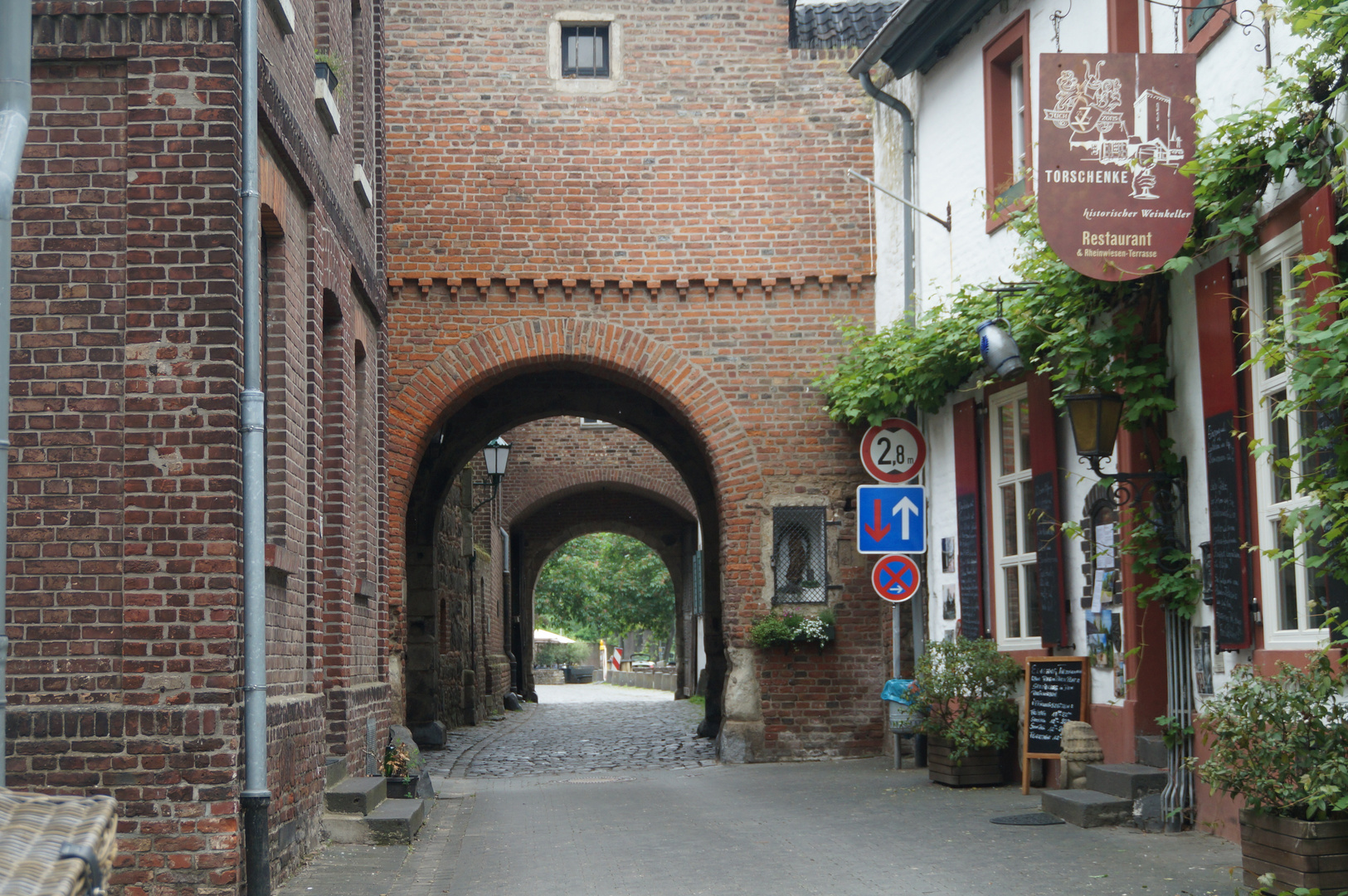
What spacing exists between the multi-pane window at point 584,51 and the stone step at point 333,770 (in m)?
7.88

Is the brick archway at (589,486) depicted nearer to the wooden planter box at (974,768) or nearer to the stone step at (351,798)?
the wooden planter box at (974,768)

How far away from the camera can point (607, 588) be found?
53.8 metres

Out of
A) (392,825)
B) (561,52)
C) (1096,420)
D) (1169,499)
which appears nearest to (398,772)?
(392,825)

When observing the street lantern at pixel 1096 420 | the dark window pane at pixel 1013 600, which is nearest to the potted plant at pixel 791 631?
the dark window pane at pixel 1013 600

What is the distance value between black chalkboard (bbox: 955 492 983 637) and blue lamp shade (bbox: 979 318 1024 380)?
2343mm

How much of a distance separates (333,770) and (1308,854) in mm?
6195

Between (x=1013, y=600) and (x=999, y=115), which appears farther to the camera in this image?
(x=999, y=115)

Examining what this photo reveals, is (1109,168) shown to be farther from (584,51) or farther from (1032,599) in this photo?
(584,51)

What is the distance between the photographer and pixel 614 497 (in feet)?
105

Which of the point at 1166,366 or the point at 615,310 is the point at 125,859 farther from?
the point at 615,310

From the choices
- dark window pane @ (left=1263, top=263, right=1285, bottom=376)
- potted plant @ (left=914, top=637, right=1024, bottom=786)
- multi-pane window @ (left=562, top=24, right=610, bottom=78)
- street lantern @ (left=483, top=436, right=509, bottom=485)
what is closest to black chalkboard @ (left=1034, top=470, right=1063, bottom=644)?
potted plant @ (left=914, top=637, right=1024, bottom=786)

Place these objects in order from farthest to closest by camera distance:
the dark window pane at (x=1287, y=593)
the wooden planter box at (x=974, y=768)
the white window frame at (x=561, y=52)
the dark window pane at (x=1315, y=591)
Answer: the white window frame at (x=561, y=52)
the wooden planter box at (x=974, y=768)
the dark window pane at (x=1287, y=593)
the dark window pane at (x=1315, y=591)

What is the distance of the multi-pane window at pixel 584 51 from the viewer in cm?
1510

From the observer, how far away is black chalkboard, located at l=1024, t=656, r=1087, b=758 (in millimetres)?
10289
